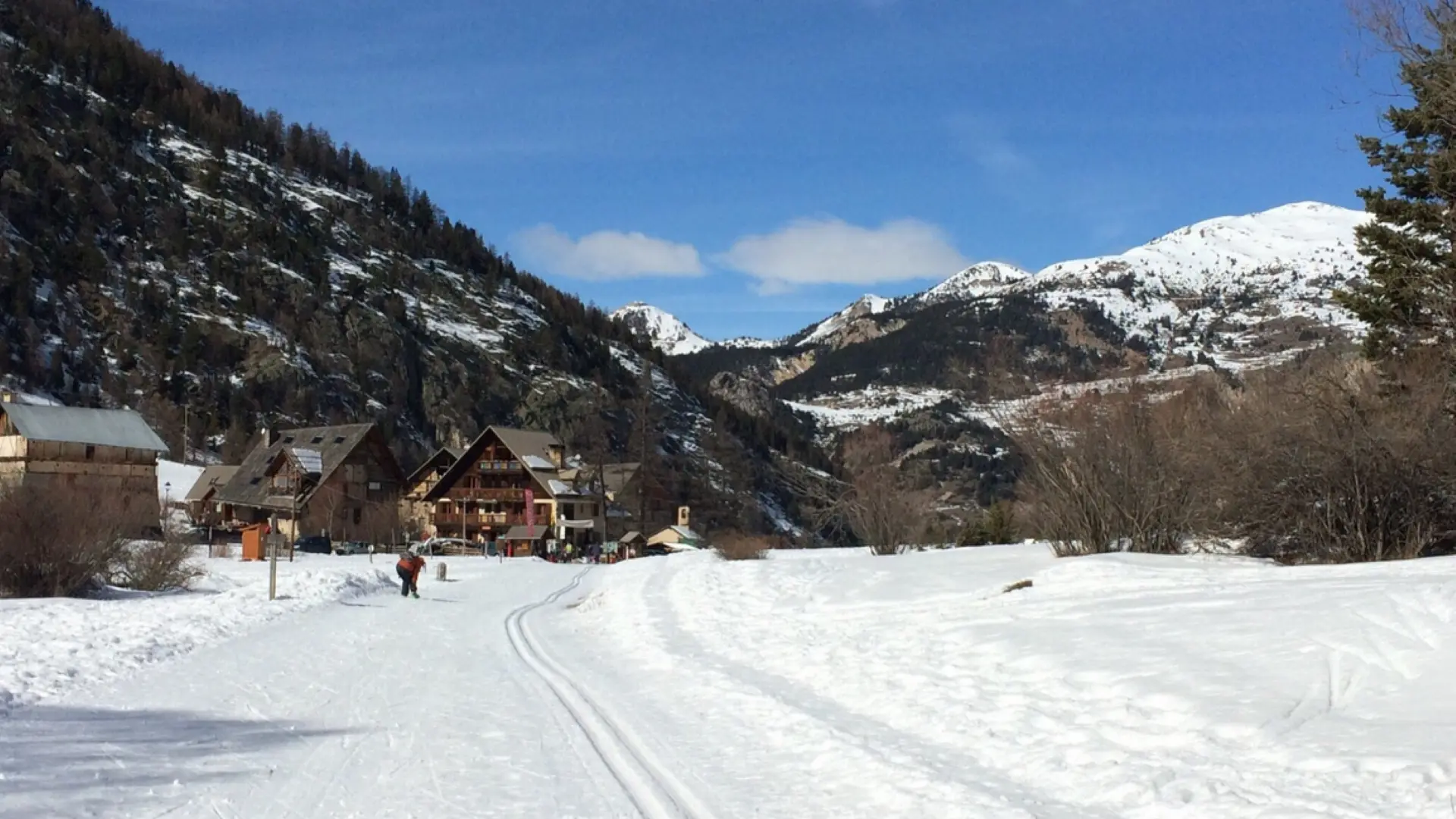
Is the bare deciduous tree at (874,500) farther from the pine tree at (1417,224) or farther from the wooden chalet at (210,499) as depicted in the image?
the wooden chalet at (210,499)

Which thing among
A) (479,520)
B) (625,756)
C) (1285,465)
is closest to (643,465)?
(479,520)

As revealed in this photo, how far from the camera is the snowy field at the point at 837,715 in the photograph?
25.1 ft

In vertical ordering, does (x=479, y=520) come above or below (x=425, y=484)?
below

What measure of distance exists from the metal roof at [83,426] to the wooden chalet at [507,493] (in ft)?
106

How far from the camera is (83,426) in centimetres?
6281

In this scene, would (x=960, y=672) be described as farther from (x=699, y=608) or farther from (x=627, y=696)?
(x=699, y=608)

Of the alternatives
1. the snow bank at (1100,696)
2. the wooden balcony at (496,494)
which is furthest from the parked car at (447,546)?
the snow bank at (1100,696)

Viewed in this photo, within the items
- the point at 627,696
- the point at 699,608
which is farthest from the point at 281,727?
the point at 699,608

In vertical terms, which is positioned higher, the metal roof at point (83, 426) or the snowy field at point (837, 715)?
the metal roof at point (83, 426)

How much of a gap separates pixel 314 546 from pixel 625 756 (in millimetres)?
60878

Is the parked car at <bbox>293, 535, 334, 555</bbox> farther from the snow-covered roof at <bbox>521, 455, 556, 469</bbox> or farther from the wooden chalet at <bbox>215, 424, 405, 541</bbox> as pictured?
the snow-covered roof at <bbox>521, 455, 556, 469</bbox>

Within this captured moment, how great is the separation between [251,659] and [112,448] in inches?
2141

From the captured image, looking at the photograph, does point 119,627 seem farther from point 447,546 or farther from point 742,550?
point 447,546

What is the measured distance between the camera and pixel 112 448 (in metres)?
62.3
